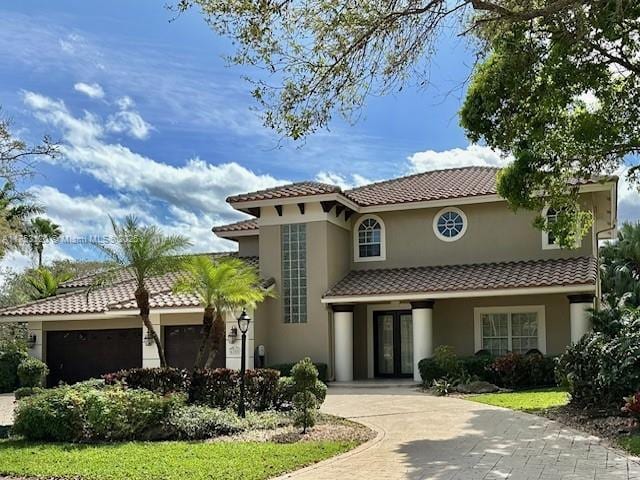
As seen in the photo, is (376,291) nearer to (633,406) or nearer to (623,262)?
(633,406)

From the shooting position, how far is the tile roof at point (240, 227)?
26358 mm

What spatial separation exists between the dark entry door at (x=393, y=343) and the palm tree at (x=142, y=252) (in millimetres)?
10009

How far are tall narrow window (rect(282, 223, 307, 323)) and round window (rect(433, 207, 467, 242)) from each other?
453 centimetres

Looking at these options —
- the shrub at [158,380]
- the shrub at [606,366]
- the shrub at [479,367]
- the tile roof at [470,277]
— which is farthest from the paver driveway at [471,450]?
the tile roof at [470,277]

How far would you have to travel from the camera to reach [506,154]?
15461mm

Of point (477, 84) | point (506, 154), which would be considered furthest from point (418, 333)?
point (477, 84)

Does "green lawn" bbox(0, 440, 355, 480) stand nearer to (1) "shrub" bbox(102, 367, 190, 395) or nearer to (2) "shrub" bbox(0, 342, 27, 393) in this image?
(1) "shrub" bbox(102, 367, 190, 395)

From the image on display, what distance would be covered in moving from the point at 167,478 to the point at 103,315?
1533cm

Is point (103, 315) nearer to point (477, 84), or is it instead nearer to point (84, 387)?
point (84, 387)

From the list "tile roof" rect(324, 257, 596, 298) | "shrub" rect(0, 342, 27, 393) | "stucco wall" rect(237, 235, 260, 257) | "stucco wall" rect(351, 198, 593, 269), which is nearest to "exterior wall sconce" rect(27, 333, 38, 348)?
"shrub" rect(0, 342, 27, 393)

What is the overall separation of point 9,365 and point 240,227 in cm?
925

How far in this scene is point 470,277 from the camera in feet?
72.2

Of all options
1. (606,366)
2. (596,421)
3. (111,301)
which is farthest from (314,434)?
(111,301)

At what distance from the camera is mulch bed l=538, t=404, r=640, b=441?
1139cm
